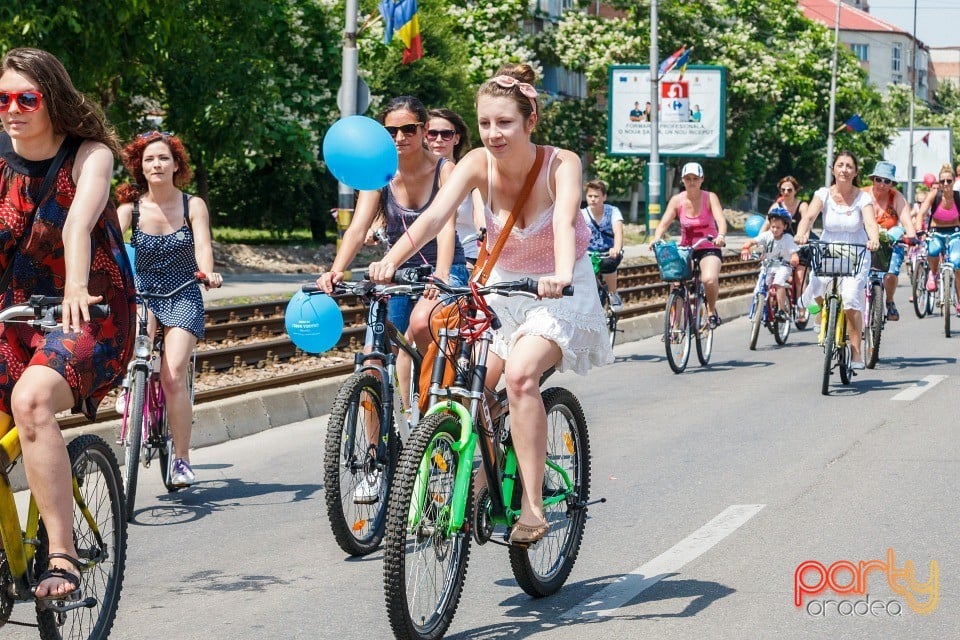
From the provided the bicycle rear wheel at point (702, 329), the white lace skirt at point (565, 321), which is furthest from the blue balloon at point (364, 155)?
the bicycle rear wheel at point (702, 329)

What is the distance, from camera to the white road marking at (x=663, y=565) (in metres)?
5.57

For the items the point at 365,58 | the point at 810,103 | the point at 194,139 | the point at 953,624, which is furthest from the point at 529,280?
the point at 810,103

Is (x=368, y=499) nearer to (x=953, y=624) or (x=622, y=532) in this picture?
(x=622, y=532)

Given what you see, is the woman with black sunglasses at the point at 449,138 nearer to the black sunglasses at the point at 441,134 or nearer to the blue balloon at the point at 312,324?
the black sunglasses at the point at 441,134

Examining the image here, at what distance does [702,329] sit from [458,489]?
9542 millimetres

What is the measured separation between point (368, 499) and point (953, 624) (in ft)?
8.13

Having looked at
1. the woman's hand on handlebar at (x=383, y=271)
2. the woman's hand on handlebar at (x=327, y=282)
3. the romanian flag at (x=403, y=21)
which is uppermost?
the romanian flag at (x=403, y=21)

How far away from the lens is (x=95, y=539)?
480 centimetres

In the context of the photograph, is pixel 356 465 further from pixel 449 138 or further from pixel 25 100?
pixel 25 100

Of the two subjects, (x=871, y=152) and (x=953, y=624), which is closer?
(x=953, y=624)

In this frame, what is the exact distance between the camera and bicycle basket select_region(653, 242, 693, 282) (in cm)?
1369

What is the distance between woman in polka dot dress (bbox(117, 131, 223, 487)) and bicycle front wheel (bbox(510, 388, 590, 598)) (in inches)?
95.9

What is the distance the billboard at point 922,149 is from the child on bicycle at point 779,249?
6976 cm

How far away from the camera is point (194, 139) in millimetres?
29078
